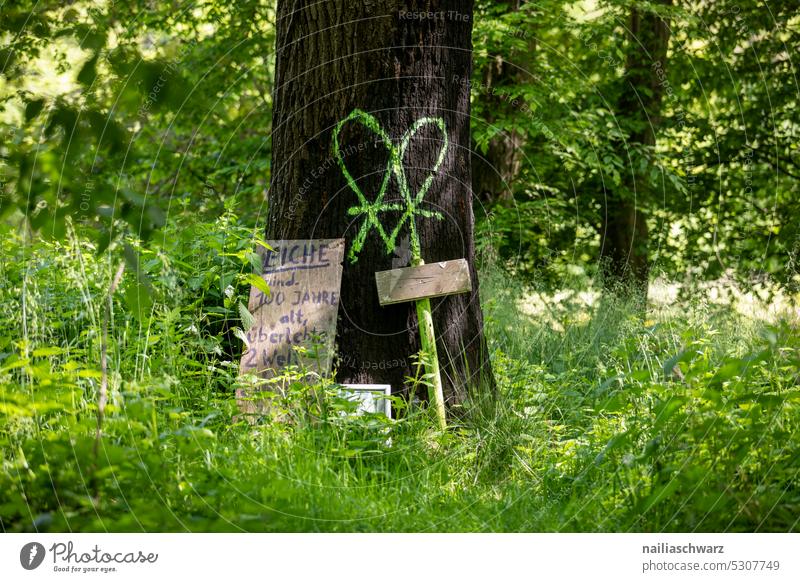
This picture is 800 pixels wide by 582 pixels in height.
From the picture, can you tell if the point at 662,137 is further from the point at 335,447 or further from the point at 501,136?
the point at 335,447

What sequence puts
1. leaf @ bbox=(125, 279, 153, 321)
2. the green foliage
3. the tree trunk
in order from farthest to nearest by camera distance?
the tree trunk → the green foliage → leaf @ bbox=(125, 279, 153, 321)

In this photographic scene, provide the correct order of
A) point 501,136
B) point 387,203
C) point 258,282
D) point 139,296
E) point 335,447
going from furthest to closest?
point 501,136
point 387,203
point 258,282
point 335,447
point 139,296

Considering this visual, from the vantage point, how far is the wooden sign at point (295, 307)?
403cm

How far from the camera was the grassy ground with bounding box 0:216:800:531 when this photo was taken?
9.62 ft

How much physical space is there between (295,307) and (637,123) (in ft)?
20.6

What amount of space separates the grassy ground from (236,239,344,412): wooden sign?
0.16 metres

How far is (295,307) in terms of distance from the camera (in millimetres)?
4098

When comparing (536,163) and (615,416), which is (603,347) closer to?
(615,416)

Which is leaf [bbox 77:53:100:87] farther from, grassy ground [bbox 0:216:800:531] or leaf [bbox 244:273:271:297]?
leaf [bbox 244:273:271:297]

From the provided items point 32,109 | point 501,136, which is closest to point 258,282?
point 32,109

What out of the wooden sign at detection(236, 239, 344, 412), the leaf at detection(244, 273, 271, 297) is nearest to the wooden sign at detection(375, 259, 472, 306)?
the wooden sign at detection(236, 239, 344, 412)

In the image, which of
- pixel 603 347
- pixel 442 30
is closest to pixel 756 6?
pixel 603 347

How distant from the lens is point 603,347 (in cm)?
536

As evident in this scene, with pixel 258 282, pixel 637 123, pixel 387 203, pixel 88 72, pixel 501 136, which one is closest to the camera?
pixel 88 72
